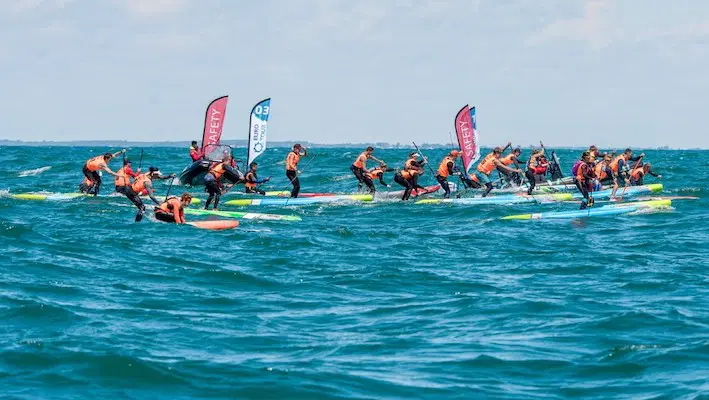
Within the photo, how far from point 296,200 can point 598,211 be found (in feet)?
30.7

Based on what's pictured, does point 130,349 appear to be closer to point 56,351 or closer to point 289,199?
point 56,351

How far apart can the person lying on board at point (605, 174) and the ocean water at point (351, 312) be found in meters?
6.54

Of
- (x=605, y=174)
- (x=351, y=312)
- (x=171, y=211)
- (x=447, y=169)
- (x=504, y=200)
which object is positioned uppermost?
(x=447, y=169)

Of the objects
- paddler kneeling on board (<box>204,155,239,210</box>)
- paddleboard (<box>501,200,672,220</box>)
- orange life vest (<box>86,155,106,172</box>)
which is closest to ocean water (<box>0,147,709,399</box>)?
paddleboard (<box>501,200,672,220</box>)

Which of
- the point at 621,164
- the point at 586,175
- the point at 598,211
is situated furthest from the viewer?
the point at 621,164

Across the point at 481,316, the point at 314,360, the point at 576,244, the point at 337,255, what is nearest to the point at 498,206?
the point at 576,244

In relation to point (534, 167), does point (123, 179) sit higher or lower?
lower

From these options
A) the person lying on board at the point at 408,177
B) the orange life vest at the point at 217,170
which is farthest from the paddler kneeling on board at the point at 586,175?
the orange life vest at the point at 217,170

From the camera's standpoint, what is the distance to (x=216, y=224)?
2316 centimetres

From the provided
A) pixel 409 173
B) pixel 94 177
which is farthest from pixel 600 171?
pixel 94 177

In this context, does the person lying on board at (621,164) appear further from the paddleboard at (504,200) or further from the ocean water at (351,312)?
the ocean water at (351,312)

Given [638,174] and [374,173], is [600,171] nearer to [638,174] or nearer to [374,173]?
[638,174]

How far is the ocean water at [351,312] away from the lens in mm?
9875

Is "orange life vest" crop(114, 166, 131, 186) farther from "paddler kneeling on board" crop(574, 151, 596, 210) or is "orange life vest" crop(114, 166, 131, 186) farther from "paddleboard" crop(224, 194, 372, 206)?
"paddler kneeling on board" crop(574, 151, 596, 210)
